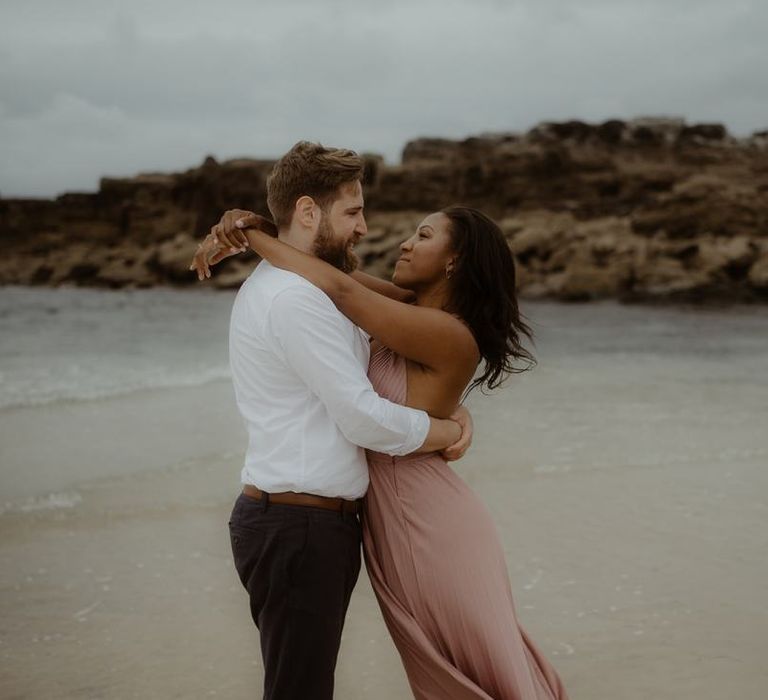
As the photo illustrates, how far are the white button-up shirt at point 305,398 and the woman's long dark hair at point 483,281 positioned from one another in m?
0.37

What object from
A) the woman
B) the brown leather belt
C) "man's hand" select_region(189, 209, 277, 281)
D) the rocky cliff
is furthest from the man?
the rocky cliff

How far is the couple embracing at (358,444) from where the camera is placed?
2.60 m

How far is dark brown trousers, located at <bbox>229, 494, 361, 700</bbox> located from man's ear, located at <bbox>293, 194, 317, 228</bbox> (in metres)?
0.82

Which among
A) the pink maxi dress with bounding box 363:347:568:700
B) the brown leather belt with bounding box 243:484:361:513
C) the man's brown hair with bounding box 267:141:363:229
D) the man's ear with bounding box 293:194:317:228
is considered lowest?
the pink maxi dress with bounding box 363:347:568:700

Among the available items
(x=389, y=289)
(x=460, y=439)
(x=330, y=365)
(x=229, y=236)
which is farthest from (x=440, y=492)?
(x=229, y=236)

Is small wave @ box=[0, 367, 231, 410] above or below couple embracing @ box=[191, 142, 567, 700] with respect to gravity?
below

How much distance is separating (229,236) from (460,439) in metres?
0.96

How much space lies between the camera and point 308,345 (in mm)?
2502

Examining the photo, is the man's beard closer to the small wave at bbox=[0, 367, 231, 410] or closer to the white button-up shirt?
the white button-up shirt

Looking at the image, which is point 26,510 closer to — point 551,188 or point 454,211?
point 454,211

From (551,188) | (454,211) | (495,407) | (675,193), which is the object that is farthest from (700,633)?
(551,188)

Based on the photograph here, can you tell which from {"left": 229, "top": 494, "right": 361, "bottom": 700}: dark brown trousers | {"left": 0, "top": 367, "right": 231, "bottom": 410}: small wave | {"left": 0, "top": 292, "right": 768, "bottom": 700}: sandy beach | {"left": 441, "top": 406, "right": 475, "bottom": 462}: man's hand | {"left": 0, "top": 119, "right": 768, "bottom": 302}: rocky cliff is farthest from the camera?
{"left": 0, "top": 119, "right": 768, "bottom": 302}: rocky cliff

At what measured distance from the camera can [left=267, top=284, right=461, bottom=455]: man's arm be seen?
2502 mm

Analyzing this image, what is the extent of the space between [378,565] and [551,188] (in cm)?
6810
